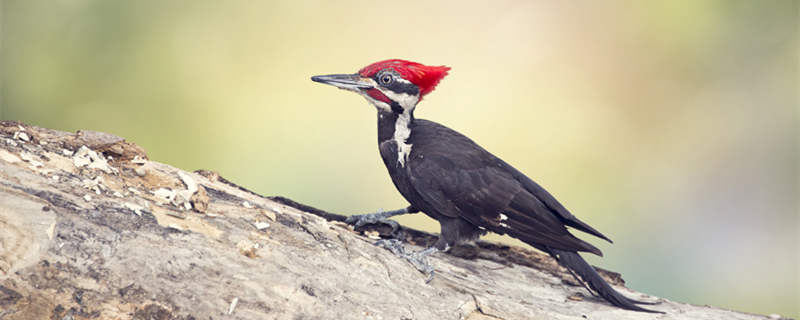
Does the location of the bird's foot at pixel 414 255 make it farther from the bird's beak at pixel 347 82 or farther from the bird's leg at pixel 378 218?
the bird's beak at pixel 347 82

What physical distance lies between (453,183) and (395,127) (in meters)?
0.38

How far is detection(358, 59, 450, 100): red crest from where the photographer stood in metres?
2.78

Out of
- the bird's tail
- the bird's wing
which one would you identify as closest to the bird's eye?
the bird's wing

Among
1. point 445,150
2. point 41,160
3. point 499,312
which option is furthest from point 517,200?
point 41,160

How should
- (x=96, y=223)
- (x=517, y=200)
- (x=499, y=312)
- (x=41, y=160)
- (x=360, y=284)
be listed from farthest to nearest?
1. (x=517, y=200)
2. (x=499, y=312)
3. (x=360, y=284)
4. (x=41, y=160)
5. (x=96, y=223)

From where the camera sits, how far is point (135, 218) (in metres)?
1.98

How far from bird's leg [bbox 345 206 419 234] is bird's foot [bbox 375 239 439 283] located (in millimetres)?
340

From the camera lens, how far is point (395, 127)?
286 cm

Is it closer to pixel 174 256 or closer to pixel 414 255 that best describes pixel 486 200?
pixel 414 255

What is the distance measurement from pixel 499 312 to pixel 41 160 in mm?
1588

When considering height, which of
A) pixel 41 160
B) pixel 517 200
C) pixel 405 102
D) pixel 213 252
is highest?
pixel 405 102

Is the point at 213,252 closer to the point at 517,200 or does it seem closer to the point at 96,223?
the point at 96,223

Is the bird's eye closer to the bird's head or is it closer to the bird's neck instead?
the bird's head

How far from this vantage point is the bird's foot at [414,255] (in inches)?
96.0
